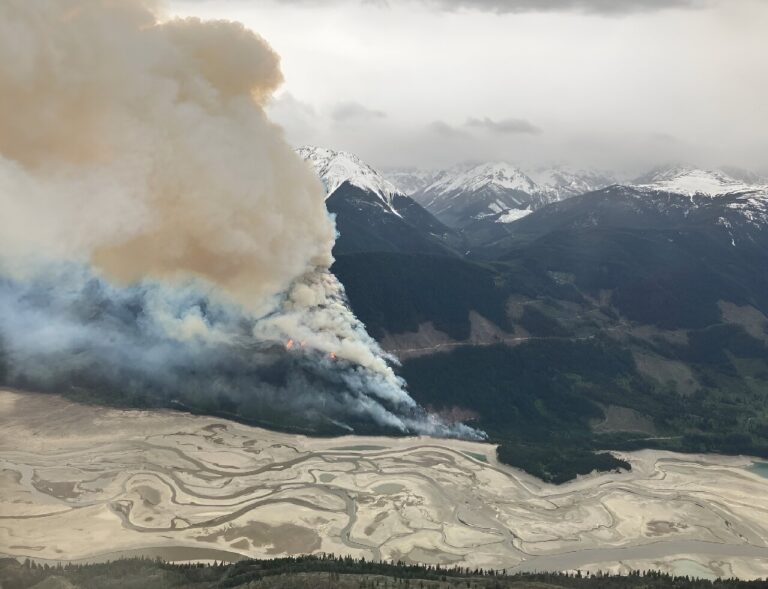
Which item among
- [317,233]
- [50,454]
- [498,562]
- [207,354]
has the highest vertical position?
[317,233]

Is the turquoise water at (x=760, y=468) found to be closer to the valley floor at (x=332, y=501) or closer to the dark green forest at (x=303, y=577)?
the valley floor at (x=332, y=501)

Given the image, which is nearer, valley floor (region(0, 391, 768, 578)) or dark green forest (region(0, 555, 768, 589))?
dark green forest (region(0, 555, 768, 589))

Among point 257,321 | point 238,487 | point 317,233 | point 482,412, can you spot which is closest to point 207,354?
point 257,321

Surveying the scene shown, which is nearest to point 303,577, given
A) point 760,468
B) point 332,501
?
point 332,501

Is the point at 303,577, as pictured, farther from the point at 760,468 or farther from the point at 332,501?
the point at 760,468

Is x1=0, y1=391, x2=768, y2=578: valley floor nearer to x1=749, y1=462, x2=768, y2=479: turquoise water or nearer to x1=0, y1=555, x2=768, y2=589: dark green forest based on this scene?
x1=749, y1=462, x2=768, y2=479: turquoise water

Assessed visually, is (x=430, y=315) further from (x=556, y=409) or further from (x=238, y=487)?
(x=238, y=487)

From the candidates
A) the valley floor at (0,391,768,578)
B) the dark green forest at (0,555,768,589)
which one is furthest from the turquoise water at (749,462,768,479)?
the dark green forest at (0,555,768,589)
